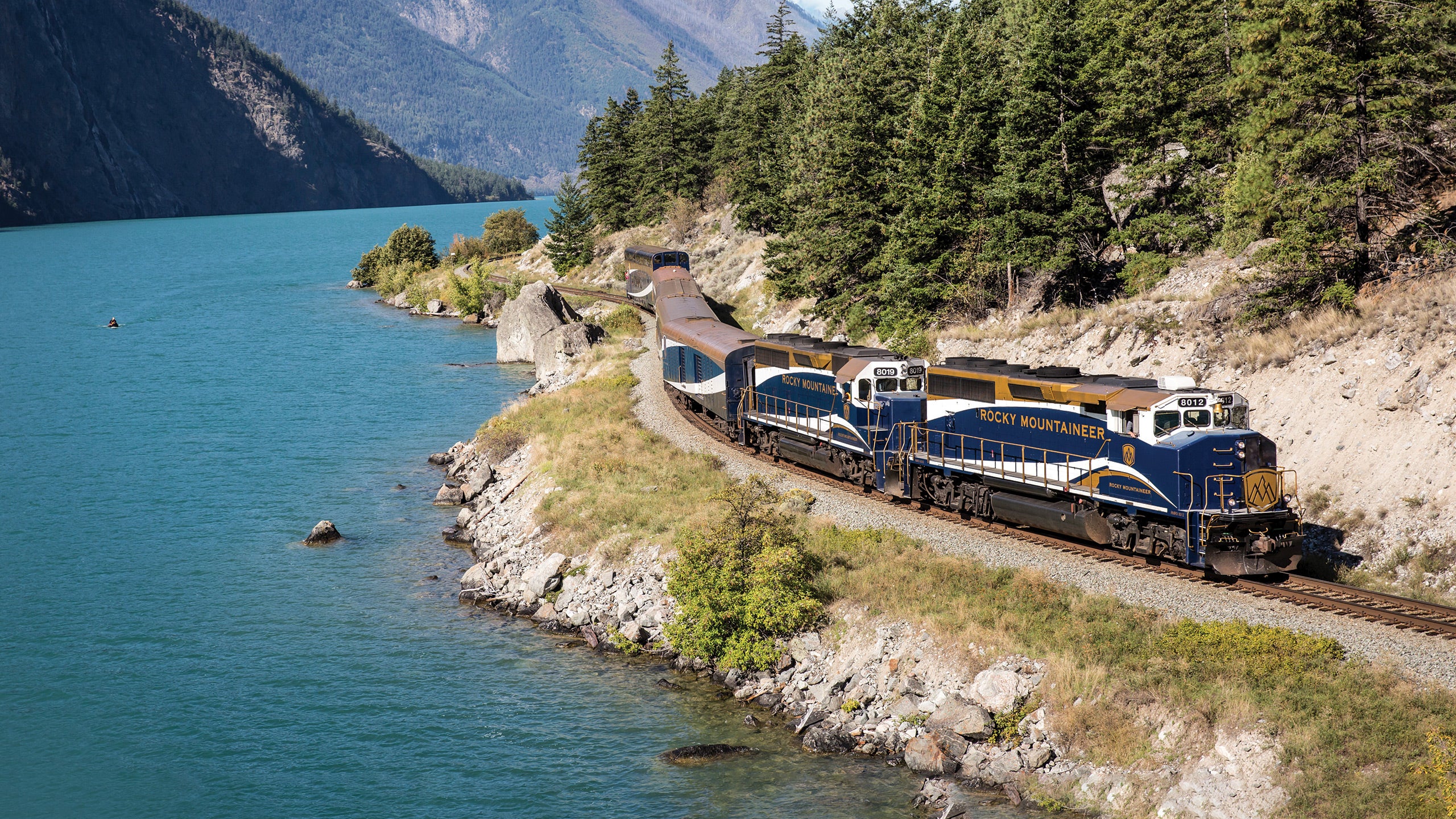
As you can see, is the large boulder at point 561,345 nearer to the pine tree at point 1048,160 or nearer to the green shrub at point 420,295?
the pine tree at point 1048,160

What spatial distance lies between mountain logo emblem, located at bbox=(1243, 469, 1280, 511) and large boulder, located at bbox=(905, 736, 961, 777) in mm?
9598

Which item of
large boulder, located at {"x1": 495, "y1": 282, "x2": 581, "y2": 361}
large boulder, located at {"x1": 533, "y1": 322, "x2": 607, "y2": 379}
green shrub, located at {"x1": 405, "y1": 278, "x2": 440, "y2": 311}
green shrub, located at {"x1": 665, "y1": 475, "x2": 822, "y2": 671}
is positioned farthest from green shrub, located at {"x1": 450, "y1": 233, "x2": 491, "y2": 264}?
green shrub, located at {"x1": 665, "y1": 475, "x2": 822, "y2": 671}

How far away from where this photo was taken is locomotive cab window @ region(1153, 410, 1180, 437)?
2597cm

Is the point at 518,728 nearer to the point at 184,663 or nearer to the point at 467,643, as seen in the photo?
the point at 467,643

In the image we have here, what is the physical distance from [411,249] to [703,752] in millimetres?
126274

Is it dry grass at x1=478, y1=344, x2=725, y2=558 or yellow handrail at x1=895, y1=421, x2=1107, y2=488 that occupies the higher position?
yellow handrail at x1=895, y1=421, x2=1107, y2=488

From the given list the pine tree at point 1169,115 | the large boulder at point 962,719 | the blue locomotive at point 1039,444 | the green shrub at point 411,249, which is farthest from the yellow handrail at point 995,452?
the green shrub at point 411,249

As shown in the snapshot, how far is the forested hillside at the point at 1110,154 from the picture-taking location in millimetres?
31375

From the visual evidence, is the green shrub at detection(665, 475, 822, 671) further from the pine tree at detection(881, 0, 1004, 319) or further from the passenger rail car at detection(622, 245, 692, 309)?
the passenger rail car at detection(622, 245, 692, 309)

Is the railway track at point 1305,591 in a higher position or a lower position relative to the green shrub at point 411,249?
lower

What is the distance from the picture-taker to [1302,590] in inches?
977

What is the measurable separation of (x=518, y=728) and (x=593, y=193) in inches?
3981

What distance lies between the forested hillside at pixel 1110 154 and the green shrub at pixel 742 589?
18.1m

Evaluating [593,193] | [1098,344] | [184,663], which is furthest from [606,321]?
[184,663]
